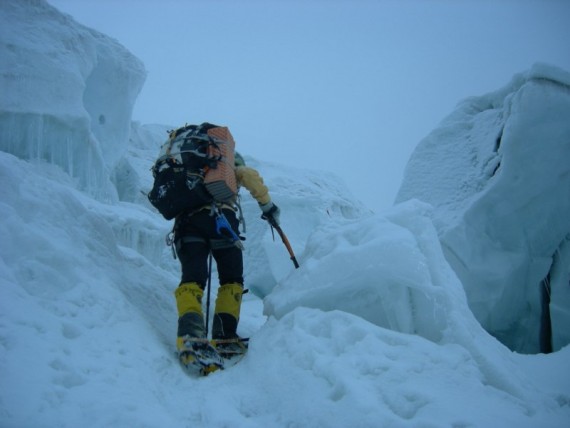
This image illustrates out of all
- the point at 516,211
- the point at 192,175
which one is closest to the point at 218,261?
the point at 192,175

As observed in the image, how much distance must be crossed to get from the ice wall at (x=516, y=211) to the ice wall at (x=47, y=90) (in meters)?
7.48

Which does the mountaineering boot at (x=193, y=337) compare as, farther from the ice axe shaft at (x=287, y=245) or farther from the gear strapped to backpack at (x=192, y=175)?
the ice axe shaft at (x=287, y=245)

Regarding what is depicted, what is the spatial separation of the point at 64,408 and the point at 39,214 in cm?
159

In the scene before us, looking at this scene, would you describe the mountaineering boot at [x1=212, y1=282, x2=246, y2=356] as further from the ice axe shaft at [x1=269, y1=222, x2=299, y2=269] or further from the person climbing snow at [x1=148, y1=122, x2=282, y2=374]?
the ice axe shaft at [x1=269, y1=222, x2=299, y2=269]

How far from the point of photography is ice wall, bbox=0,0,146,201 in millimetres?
7719

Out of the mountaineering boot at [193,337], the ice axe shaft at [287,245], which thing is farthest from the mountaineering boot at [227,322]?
the ice axe shaft at [287,245]

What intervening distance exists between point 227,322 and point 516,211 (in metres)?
5.37

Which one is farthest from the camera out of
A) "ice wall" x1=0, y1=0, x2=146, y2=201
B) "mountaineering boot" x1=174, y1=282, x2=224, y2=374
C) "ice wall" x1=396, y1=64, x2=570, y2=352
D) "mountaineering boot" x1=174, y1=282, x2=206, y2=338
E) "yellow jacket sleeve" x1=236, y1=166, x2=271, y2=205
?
"ice wall" x1=0, y1=0, x2=146, y2=201

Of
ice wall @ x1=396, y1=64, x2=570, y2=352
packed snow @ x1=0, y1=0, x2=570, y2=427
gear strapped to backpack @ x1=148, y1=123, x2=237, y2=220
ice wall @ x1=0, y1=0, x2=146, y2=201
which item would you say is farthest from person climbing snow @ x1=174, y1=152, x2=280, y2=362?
ice wall @ x1=0, y1=0, x2=146, y2=201

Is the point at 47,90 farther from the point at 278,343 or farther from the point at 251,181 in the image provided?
the point at 278,343

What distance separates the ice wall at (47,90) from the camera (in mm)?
7719

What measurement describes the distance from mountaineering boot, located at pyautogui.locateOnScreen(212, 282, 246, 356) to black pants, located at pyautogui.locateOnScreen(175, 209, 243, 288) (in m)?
0.10

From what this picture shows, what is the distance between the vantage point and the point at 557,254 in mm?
6453

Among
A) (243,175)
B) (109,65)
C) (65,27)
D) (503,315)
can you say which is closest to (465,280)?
(503,315)
